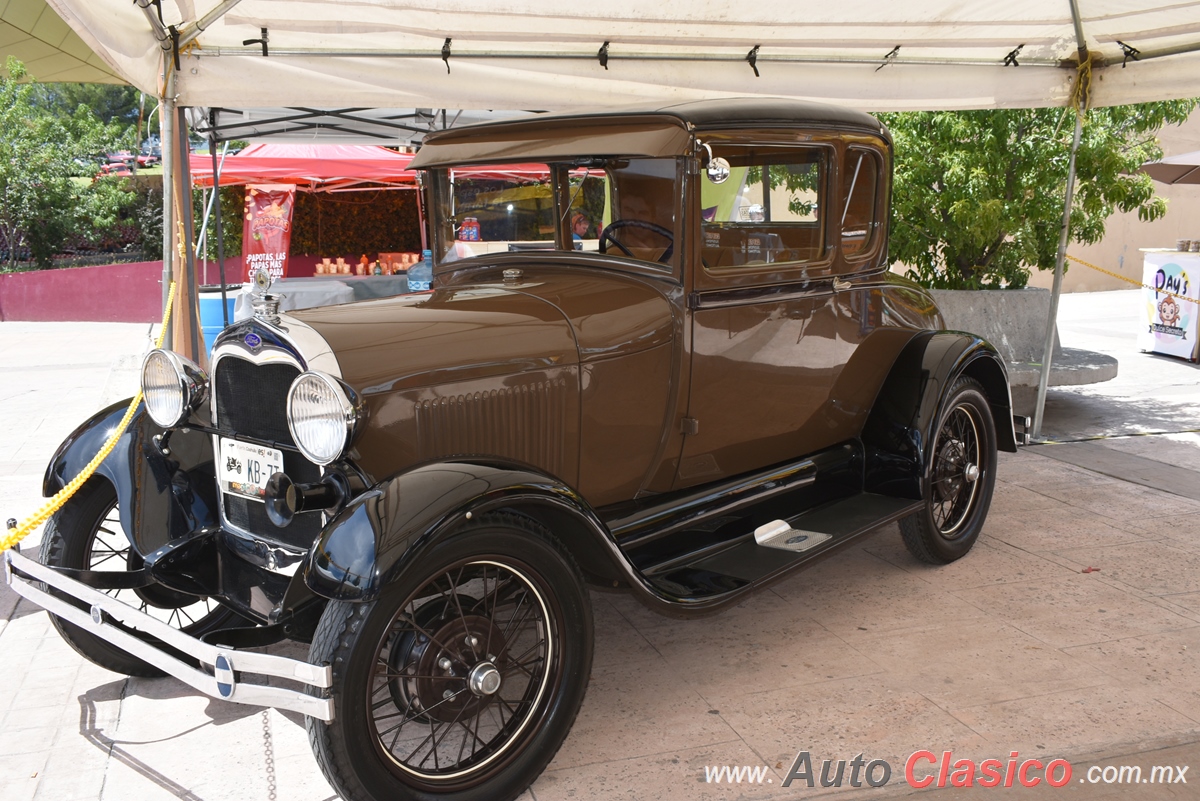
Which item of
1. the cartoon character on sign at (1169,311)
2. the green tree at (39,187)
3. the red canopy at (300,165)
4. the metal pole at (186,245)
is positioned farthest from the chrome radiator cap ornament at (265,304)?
the green tree at (39,187)

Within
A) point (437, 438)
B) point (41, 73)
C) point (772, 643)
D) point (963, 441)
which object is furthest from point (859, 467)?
point (41, 73)

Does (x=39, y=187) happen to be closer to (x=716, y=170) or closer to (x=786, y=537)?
(x=716, y=170)

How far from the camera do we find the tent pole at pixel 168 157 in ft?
13.9

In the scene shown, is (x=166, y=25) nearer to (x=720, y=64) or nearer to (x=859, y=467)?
(x=720, y=64)

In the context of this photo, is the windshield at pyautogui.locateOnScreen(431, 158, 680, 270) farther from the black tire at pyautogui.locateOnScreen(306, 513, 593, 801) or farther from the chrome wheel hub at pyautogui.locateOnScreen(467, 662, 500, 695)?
the chrome wheel hub at pyautogui.locateOnScreen(467, 662, 500, 695)

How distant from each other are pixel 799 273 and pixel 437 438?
5.16 ft

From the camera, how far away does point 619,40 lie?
5.07 meters

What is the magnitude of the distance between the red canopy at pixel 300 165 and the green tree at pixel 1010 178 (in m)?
5.04

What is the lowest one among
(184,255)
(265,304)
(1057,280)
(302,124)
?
(1057,280)

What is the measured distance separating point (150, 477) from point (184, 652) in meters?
0.84

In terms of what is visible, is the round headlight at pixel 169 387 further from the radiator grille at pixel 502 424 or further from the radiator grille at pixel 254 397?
the radiator grille at pixel 502 424

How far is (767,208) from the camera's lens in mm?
3580

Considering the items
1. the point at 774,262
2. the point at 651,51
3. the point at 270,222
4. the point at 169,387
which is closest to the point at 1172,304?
the point at 651,51

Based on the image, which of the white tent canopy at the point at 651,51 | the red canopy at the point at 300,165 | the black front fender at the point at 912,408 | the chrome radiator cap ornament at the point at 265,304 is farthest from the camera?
the red canopy at the point at 300,165
